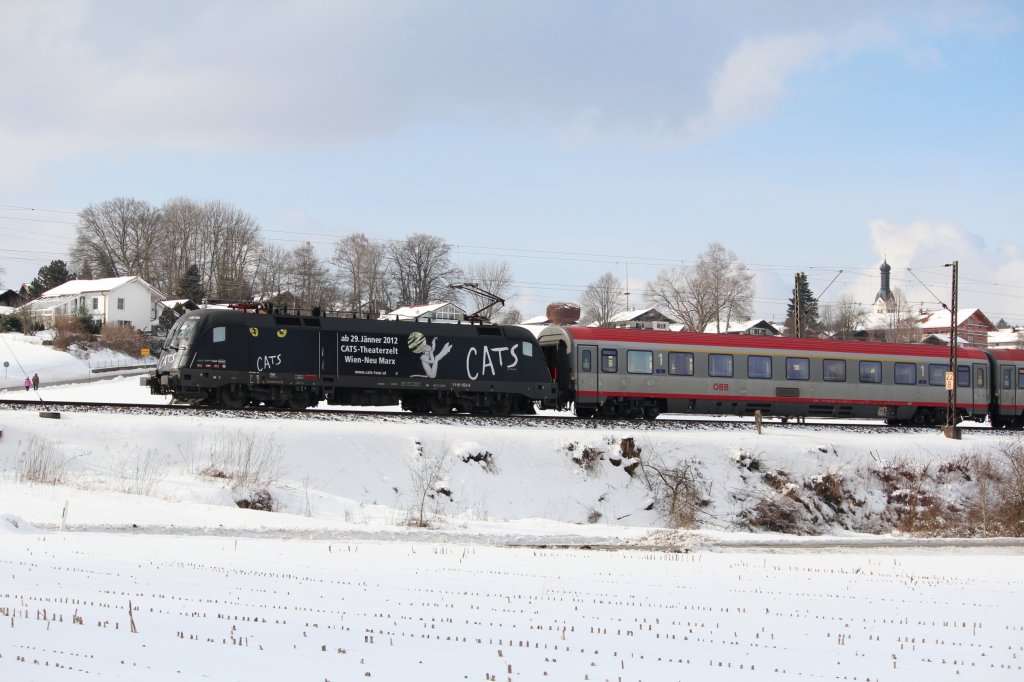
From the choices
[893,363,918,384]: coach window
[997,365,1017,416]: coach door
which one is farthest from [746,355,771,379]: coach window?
[997,365,1017,416]: coach door

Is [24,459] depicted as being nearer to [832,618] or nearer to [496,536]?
[496,536]

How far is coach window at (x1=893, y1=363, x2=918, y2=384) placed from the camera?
128 ft

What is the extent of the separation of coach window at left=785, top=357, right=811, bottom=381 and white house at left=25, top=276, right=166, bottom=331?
69.8m

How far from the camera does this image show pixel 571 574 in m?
15.4

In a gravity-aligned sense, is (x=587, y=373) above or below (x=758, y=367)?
below

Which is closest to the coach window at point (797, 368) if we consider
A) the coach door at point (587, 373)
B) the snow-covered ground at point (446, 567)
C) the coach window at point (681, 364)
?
the coach window at point (681, 364)

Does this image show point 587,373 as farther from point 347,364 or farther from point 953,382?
point 953,382

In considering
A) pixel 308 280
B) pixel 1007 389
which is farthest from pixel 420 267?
pixel 1007 389

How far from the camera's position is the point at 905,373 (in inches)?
1538

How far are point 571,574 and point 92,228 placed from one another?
351 feet

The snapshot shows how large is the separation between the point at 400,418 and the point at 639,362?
9.63 meters

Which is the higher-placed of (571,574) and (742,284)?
(742,284)

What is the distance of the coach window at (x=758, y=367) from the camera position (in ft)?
119

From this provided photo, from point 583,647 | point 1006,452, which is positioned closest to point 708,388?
point 1006,452
